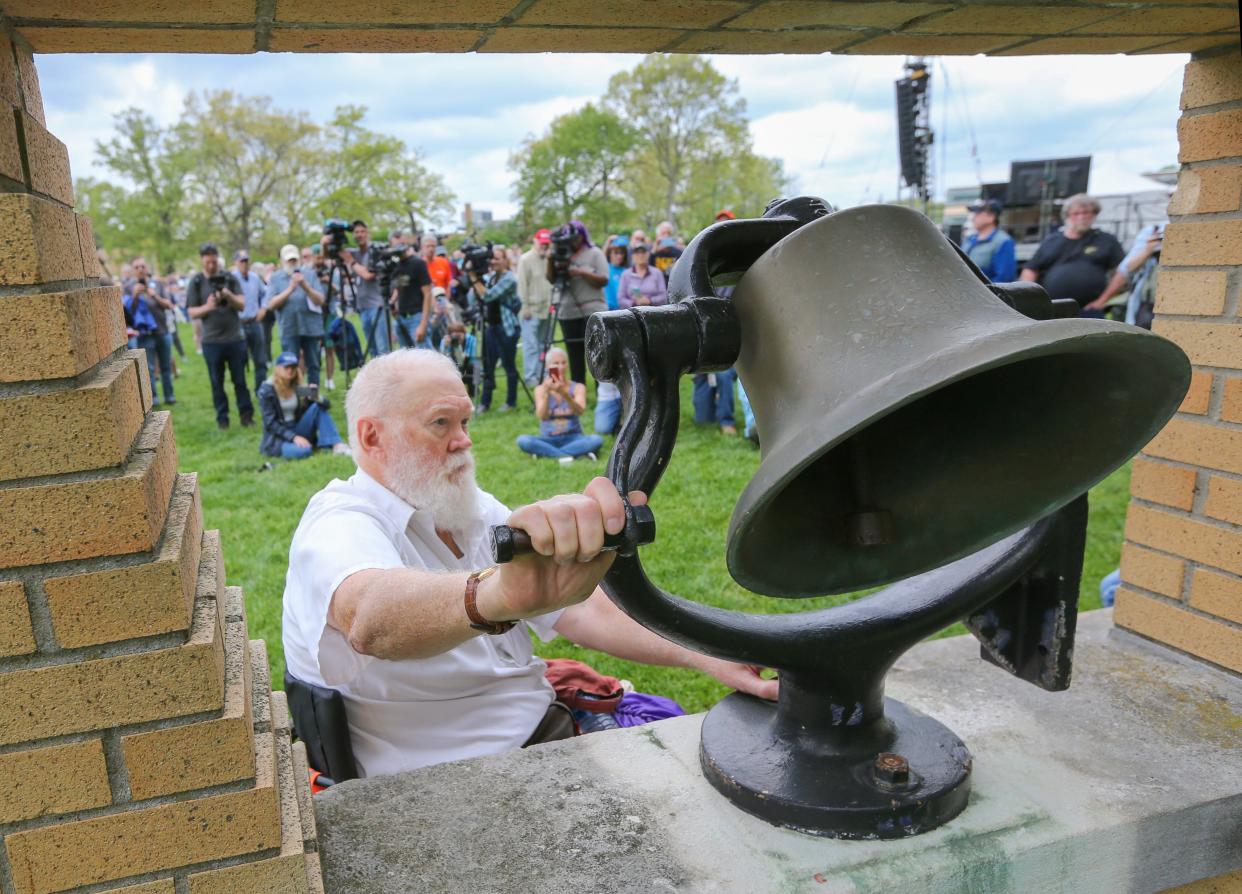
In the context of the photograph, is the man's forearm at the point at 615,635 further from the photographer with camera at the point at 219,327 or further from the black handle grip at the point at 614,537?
the photographer with camera at the point at 219,327

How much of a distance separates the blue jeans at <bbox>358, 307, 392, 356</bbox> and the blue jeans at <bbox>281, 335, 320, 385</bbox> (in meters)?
0.54

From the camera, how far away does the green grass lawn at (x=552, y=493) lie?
418 centimetres

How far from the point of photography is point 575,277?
8.56 m

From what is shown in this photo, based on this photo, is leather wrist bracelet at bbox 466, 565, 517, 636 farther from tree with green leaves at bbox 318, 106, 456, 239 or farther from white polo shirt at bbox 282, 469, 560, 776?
tree with green leaves at bbox 318, 106, 456, 239

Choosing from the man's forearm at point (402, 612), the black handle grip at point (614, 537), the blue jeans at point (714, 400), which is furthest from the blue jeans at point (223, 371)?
the black handle grip at point (614, 537)

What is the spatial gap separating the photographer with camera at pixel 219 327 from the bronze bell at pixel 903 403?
8433 millimetres

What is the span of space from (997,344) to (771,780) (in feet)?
2.70

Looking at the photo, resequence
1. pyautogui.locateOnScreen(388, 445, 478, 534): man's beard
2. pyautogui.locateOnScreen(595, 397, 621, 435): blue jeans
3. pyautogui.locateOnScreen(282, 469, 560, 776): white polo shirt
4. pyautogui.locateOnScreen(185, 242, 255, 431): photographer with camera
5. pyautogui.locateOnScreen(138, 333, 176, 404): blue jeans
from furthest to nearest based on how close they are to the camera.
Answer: pyautogui.locateOnScreen(138, 333, 176, 404): blue jeans, pyautogui.locateOnScreen(185, 242, 255, 431): photographer with camera, pyautogui.locateOnScreen(595, 397, 621, 435): blue jeans, pyautogui.locateOnScreen(388, 445, 478, 534): man's beard, pyautogui.locateOnScreen(282, 469, 560, 776): white polo shirt

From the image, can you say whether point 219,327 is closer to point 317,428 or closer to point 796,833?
point 317,428

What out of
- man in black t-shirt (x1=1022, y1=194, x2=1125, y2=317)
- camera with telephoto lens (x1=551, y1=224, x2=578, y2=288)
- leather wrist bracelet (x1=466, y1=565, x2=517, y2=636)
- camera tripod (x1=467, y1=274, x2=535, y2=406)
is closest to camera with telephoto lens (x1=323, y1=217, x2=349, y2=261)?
camera tripod (x1=467, y1=274, x2=535, y2=406)

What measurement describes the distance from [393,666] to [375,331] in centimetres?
919

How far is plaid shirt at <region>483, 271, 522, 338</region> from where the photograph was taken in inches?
371

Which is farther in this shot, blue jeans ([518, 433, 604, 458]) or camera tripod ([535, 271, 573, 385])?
camera tripod ([535, 271, 573, 385])

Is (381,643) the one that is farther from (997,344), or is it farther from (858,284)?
(997,344)
